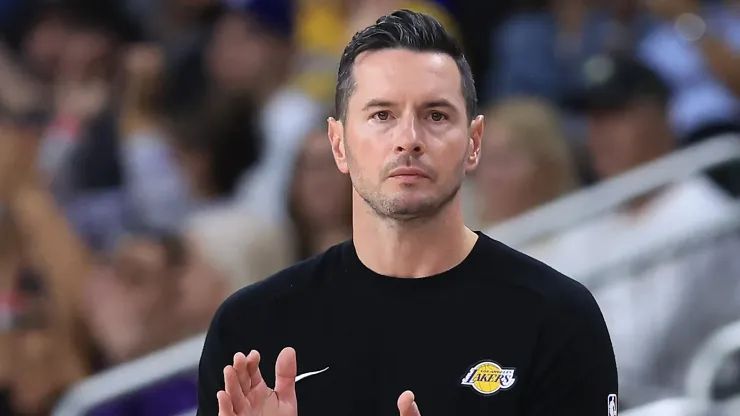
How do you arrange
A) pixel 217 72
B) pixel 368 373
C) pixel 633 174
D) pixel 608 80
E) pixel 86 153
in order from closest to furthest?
1. pixel 368 373
2. pixel 633 174
3. pixel 608 80
4. pixel 86 153
5. pixel 217 72

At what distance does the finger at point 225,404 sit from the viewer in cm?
253

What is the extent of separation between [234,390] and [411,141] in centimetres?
56

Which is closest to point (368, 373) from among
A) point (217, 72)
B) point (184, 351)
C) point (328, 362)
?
point (328, 362)

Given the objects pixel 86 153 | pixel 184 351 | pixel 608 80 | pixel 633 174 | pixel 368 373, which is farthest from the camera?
pixel 86 153

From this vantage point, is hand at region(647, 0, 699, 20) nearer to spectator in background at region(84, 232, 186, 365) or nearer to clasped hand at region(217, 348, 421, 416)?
spectator in background at region(84, 232, 186, 365)

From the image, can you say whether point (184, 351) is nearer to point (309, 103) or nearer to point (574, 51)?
point (309, 103)

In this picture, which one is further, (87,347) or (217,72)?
(217,72)

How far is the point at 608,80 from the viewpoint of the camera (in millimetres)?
6102

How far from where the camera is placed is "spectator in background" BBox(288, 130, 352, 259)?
20.3ft

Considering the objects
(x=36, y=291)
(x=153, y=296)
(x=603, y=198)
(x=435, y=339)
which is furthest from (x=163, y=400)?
(x=435, y=339)

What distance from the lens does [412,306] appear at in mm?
2740

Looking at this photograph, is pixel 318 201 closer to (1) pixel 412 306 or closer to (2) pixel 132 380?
(2) pixel 132 380

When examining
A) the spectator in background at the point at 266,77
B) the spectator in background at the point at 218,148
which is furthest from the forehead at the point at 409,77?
the spectator in background at the point at 218,148

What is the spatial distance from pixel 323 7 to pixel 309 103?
2.68 ft
